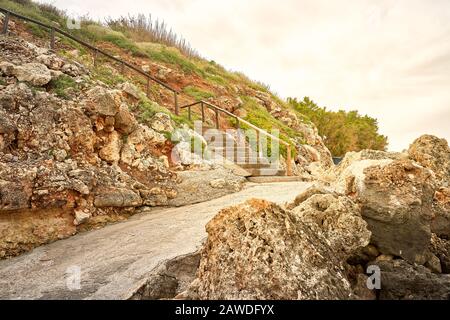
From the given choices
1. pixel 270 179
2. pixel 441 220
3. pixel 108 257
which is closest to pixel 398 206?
pixel 441 220

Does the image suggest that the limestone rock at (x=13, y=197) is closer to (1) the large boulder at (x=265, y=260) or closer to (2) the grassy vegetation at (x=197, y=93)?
(1) the large boulder at (x=265, y=260)

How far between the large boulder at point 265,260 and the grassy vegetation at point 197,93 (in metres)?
14.0

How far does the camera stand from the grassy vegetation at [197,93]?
53.2ft

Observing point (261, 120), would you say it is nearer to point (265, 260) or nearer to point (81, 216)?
point (81, 216)

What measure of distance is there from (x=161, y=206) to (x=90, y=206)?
4.80 feet

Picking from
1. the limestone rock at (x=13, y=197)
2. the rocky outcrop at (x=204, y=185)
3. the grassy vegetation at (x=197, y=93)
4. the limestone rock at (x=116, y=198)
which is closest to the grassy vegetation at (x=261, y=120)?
the grassy vegetation at (x=197, y=93)

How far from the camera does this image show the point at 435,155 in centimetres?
439

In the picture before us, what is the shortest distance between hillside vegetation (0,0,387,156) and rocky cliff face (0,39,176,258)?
2862mm

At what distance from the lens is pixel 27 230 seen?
16.3 feet

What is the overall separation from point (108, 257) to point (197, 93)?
42.8 ft

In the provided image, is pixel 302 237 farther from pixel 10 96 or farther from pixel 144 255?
pixel 10 96

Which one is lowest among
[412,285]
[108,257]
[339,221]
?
[108,257]
